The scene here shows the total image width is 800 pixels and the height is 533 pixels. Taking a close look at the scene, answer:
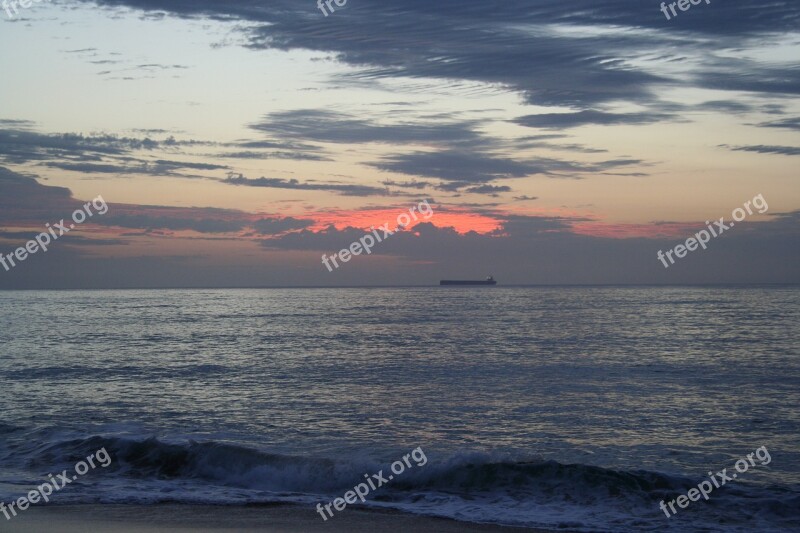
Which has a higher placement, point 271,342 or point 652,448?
point 652,448

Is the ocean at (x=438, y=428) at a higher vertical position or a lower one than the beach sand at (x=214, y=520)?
lower

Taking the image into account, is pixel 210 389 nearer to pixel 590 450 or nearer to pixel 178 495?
pixel 178 495

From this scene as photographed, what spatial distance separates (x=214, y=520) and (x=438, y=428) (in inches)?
358

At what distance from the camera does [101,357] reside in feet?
127

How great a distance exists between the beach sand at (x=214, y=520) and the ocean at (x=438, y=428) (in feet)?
1.97

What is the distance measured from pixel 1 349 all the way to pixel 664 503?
42093 millimetres

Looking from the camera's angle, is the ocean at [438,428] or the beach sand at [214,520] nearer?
the beach sand at [214,520]

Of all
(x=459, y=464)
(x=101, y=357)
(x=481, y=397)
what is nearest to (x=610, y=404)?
(x=481, y=397)

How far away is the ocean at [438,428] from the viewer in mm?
15359

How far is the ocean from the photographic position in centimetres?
1536

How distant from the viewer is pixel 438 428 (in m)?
21.2

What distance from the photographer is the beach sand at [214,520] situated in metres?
13.0

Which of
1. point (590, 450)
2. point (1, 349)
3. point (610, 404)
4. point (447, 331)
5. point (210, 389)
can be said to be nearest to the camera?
point (590, 450)

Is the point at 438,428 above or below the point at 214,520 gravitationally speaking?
below
